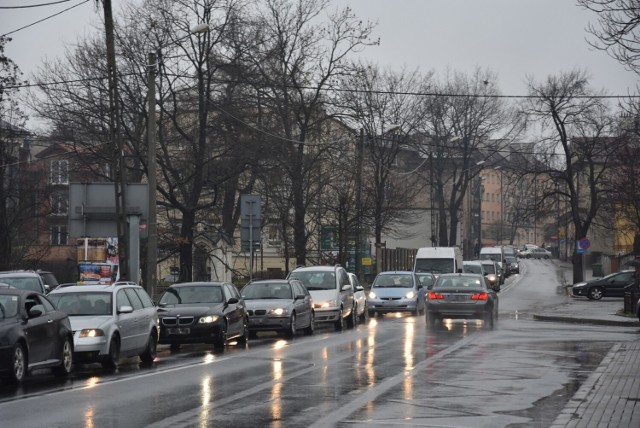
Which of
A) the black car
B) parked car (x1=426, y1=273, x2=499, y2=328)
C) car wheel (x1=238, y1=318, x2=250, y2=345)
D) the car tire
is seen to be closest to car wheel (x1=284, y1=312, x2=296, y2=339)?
car wheel (x1=238, y1=318, x2=250, y2=345)

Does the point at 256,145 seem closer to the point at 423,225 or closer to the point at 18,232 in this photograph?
the point at 18,232

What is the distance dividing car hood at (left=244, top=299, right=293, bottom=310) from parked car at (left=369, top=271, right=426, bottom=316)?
39.9ft

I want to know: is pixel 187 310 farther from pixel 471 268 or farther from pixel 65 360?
pixel 471 268

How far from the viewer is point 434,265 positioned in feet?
181

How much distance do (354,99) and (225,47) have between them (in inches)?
699

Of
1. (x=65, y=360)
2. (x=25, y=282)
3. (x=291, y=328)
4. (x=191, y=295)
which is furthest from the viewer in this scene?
(x=291, y=328)

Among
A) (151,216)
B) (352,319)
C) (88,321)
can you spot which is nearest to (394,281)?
(352,319)

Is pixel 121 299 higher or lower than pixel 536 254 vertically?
lower

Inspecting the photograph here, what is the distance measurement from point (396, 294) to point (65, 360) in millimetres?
24257

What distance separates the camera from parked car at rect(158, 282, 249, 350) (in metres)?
24.0

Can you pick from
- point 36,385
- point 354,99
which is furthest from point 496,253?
point 36,385

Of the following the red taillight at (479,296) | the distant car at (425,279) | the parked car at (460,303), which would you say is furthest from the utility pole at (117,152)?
the distant car at (425,279)

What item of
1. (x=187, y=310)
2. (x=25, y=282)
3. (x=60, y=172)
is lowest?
(x=187, y=310)

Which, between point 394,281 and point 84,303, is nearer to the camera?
point 84,303
